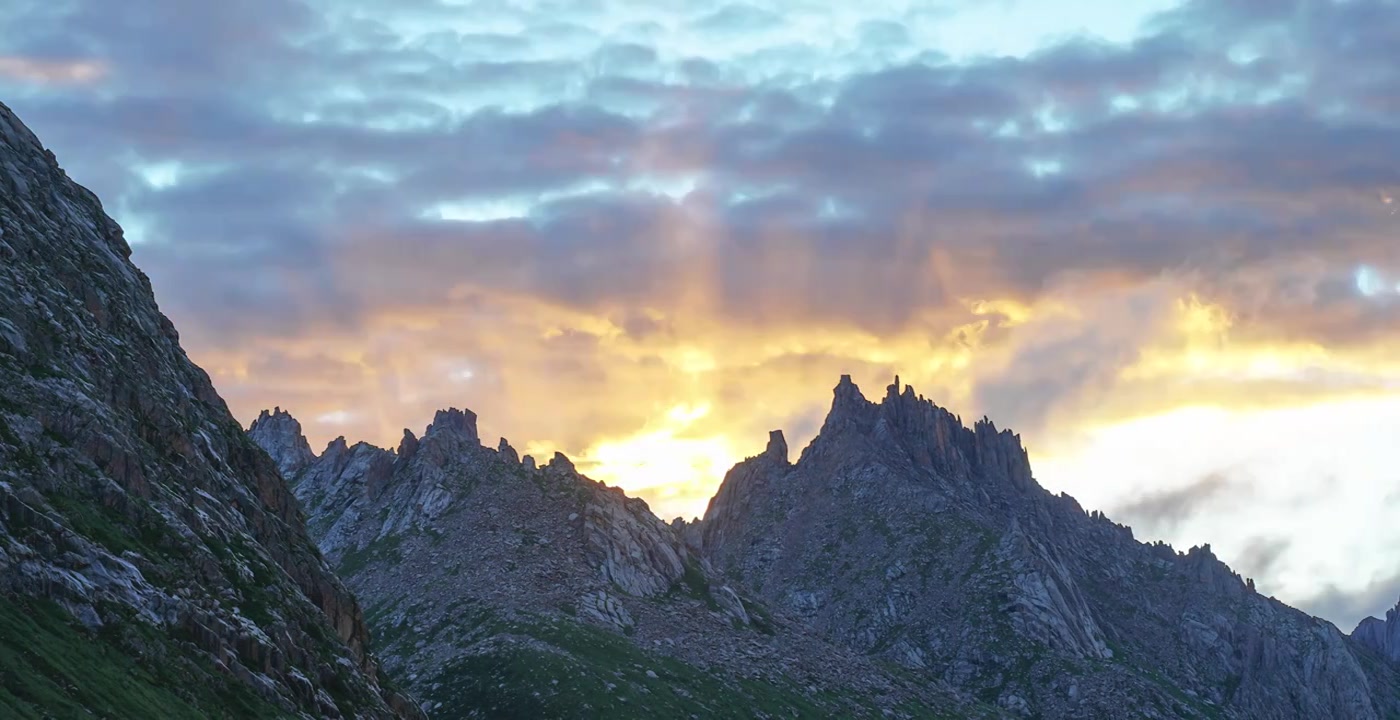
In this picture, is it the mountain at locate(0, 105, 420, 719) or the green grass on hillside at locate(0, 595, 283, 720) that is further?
the mountain at locate(0, 105, 420, 719)

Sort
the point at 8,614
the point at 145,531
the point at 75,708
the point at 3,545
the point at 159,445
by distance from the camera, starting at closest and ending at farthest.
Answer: the point at 75,708 < the point at 8,614 < the point at 3,545 < the point at 145,531 < the point at 159,445

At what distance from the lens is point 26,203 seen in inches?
6791

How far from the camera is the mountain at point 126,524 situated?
113m

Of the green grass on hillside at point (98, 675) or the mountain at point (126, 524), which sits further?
the mountain at point (126, 524)

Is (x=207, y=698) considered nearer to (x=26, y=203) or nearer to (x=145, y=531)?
(x=145, y=531)

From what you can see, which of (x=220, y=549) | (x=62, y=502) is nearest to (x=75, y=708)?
(x=62, y=502)

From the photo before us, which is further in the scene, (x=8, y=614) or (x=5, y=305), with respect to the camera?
(x=5, y=305)

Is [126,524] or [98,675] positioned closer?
[98,675]

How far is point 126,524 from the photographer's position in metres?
138

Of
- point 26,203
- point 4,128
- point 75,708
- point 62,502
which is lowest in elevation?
point 75,708

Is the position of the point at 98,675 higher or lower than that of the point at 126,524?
lower

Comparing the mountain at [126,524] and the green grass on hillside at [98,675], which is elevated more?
the mountain at [126,524]

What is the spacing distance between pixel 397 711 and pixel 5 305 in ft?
206

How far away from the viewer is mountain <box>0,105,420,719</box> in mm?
113438
